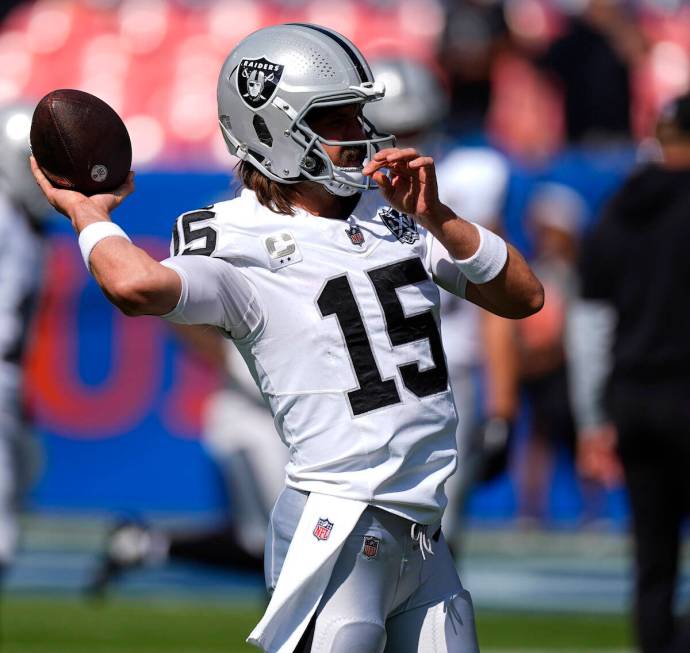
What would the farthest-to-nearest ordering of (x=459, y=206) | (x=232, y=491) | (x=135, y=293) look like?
(x=232, y=491)
(x=459, y=206)
(x=135, y=293)

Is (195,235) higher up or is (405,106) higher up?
(195,235)

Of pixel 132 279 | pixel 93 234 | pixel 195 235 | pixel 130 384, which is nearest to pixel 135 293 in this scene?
pixel 132 279

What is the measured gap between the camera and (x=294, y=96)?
9.62 ft

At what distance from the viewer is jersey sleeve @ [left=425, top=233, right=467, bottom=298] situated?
307 centimetres

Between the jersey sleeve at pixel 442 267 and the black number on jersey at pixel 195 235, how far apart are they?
43 cm

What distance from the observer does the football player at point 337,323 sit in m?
2.86

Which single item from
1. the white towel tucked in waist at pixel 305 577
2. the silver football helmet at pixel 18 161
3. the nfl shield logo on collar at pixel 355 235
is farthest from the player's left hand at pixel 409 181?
the silver football helmet at pixel 18 161

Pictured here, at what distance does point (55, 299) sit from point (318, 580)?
6.51 m

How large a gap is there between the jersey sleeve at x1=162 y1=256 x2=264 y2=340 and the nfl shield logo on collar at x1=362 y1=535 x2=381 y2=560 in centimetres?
43

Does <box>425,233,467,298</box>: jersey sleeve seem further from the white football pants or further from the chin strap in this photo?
the white football pants

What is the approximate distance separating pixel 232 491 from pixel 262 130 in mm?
3958

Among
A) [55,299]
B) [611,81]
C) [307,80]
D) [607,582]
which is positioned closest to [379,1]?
[611,81]

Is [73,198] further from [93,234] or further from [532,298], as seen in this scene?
[532,298]

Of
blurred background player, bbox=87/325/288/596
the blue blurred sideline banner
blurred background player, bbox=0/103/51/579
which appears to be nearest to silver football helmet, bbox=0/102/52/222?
blurred background player, bbox=0/103/51/579
